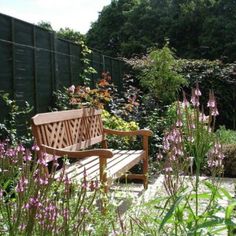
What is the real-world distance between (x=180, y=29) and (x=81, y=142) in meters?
20.2

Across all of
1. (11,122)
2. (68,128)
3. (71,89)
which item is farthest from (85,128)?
(71,89)

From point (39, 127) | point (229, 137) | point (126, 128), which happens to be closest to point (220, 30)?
point (229, 137)

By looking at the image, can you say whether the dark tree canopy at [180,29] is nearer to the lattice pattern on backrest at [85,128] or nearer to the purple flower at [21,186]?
the lattice pattern on backrest at [85,128]

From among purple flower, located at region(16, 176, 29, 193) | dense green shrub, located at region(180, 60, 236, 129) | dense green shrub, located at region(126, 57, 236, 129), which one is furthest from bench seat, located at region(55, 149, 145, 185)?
dense green shrub, located at region(180, 60, 236, 129)

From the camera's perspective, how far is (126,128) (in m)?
8.06

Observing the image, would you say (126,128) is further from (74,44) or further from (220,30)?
(220,30)

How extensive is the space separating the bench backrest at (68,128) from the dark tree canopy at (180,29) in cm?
1685

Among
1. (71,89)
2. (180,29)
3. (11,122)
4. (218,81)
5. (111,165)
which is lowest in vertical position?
(111,165)

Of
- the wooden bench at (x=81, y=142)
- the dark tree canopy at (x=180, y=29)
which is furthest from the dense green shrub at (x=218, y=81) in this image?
the dark tree canopy at (x=180, y=29)

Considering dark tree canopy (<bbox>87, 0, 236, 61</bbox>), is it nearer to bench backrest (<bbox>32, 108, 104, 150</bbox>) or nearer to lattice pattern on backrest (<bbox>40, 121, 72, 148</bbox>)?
bench backrest (<bbox>32, 108, 104, 150</bbox>)

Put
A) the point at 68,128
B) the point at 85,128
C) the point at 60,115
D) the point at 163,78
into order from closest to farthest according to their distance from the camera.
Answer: the point at 60,115 < the point at 68,128 < the point at 85,128 < the point at 163,78

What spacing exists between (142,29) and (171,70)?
13.9 metres

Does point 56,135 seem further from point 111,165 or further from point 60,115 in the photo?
point 111,165

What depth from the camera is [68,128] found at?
5.38m
